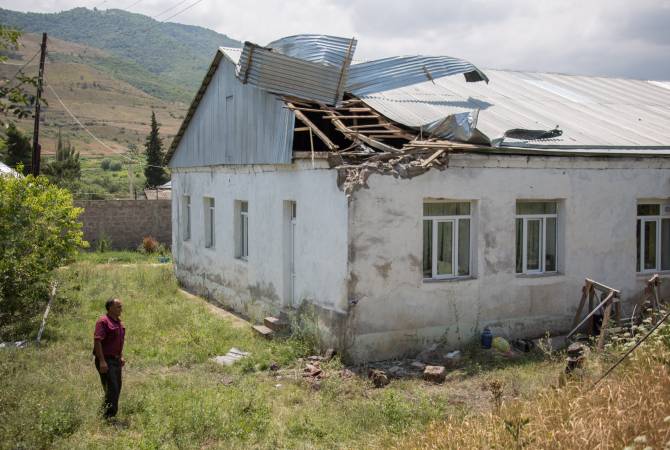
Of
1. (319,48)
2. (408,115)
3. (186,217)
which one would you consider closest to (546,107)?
(408,115)

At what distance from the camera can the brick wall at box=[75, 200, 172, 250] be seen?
25.7 m

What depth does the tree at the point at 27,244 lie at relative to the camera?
11984 millimetres

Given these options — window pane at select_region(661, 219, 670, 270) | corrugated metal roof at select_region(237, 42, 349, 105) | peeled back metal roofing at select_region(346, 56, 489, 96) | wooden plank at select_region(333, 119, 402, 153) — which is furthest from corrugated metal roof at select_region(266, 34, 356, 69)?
window pane at select_region(661, 219, 670, 270)

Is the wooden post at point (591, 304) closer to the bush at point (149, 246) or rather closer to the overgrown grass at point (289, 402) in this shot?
the overgrown grass at point (289, 402)

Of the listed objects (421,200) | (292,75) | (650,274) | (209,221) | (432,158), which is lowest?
(650,274)

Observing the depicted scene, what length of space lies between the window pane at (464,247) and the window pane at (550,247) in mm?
1805

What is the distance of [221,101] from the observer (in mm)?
15461

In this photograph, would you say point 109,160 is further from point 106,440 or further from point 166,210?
point 106,440

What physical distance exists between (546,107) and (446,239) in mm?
5408

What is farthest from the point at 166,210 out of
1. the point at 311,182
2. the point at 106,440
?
the point at 106,440

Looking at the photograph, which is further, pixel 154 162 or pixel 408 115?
pixel 154 162

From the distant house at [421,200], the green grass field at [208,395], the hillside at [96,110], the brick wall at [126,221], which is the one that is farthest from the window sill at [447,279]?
the hillside at [96,110]

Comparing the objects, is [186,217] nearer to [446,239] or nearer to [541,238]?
[446,239]

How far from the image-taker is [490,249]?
11.0 meters
